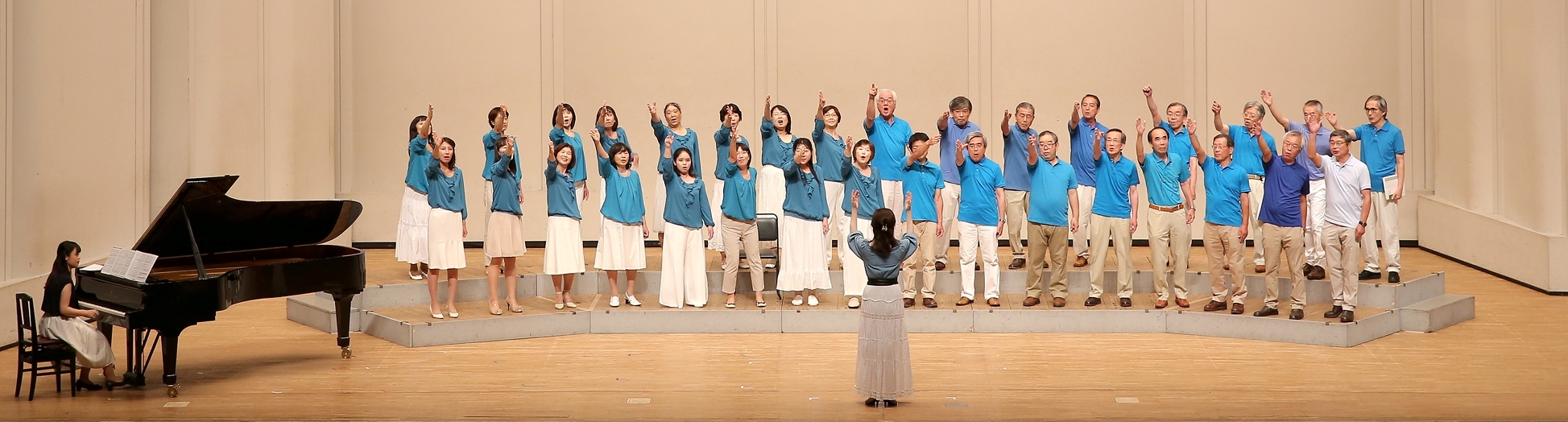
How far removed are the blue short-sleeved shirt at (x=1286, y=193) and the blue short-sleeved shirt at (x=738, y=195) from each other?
3.29 meters

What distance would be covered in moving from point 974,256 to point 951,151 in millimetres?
980

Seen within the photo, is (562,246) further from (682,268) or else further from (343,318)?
(343,318)

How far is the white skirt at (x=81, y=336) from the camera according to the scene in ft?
22.8

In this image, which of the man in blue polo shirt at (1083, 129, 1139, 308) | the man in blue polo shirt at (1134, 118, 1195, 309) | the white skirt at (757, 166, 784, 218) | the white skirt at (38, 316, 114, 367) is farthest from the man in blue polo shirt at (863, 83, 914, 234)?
the white skirt at (38, 316, 114, 367)

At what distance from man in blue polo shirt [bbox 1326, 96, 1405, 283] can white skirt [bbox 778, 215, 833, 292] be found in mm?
3733

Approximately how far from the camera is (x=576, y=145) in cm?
1015

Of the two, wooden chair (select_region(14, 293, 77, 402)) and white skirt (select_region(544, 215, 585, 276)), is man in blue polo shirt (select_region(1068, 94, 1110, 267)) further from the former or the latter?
wooden chair (select_region(14, 293, 77, 402))

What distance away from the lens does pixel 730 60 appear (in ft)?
43.3

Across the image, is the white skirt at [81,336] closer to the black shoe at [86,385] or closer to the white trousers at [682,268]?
the black shoe at [86,385]

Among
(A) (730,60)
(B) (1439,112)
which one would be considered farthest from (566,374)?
(B) (1439,112)

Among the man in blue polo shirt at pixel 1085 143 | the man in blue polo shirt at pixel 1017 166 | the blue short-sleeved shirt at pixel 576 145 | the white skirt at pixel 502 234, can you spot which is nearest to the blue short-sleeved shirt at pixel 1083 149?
the man in blue polo shirt at pixel 1085 143

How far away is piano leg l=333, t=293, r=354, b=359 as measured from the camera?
8.08 meters

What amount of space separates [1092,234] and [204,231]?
5.46 meters

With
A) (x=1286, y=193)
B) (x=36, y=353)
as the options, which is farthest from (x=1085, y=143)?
(x=36, y=353)
